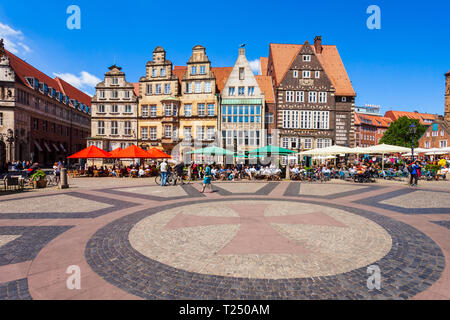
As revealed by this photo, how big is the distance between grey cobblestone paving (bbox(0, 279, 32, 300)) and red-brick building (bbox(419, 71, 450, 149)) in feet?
223

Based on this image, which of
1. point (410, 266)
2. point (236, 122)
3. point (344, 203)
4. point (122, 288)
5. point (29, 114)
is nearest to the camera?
point (122, 288)

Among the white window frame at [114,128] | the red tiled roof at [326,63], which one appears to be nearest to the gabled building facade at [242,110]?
the red tiled roof at [326,63]

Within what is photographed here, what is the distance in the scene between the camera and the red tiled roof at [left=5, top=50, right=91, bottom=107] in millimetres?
34938

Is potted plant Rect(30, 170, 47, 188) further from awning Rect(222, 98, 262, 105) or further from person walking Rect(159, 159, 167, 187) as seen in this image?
awning Rect(222, 98, 262, 105)

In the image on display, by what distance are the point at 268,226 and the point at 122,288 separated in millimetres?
4135

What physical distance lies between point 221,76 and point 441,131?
5308cm

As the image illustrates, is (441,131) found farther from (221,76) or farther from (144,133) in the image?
(144,133)

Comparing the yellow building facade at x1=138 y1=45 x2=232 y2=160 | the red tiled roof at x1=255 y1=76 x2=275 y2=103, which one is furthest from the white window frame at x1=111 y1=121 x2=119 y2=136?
the red tiled roof at x1=255 y1=76 x2=275 y2=103

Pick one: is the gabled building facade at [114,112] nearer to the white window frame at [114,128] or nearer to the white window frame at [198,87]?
the white window frame at [114,128]

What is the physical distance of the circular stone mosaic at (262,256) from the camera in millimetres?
3350

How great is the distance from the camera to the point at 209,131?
101 ft

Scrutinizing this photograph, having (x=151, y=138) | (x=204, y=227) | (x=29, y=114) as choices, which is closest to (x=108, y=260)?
(x=204, y=227)

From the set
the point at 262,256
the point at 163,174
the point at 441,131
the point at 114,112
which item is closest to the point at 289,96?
the point at 163,174
